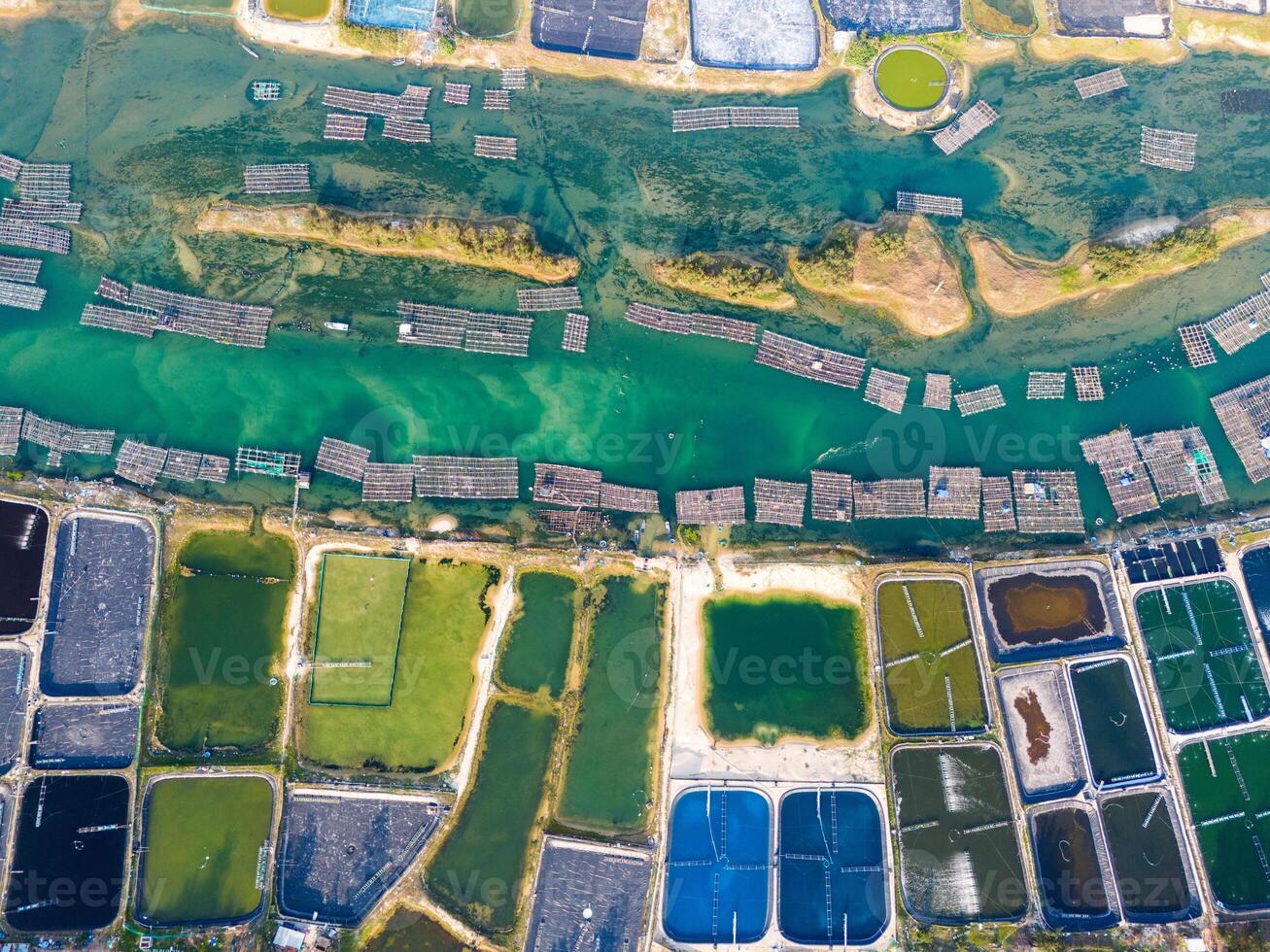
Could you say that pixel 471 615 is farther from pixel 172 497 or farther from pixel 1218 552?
pixel 1218 552

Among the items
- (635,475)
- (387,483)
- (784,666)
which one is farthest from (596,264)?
(784,666)

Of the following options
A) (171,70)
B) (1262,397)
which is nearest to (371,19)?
(171,70)

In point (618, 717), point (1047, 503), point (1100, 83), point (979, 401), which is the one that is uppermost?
point (1100, 83)

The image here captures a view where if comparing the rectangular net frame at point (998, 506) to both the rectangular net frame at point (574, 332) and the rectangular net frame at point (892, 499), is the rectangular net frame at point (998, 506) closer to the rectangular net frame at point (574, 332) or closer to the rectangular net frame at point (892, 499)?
the rectangular net frame at point (892, 499)

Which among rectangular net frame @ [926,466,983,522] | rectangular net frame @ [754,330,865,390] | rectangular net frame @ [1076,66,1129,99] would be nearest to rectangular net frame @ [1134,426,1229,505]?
rectangular net frame @ [926,466,983,522]

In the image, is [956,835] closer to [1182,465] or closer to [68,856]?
[1182,465]

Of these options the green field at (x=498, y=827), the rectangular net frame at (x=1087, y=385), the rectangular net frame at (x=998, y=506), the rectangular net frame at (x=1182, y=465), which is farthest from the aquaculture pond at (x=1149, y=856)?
the green field at (x=498, y=827)

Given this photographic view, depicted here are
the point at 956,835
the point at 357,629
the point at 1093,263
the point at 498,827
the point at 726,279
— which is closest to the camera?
the point at 498,827
